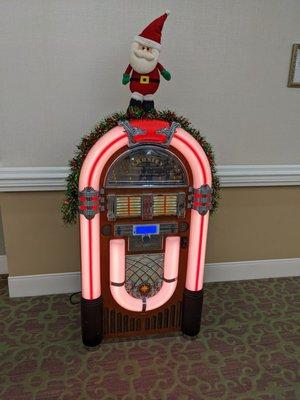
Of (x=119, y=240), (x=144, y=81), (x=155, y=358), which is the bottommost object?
(x=155, y=358)

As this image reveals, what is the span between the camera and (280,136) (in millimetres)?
2082

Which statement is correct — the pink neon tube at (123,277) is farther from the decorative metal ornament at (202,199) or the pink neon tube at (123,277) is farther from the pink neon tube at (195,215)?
the decorative metal ornament at (202,199)

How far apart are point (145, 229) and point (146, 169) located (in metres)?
0.28

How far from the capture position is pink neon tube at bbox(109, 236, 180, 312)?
1.55 meters

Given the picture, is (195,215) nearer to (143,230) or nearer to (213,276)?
(143,230)

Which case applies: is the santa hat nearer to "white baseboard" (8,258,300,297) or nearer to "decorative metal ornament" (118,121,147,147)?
"decorative metal ornament" (118,121,147,147)

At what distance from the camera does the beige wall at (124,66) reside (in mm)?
1680

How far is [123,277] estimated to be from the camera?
1.60 meters

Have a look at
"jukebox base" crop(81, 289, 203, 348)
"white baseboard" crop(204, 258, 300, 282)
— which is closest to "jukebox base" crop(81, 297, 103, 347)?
"jukebox base" crop(81, 289, 203, 348)

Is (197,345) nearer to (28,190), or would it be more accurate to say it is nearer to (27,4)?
(28,190)

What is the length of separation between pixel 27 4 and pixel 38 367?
1.75 m

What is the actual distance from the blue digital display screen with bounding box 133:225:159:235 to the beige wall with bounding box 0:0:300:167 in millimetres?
670

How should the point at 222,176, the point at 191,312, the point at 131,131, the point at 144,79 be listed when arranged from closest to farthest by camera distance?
the point at 131,131 → the point at 144,79 → the point at 191,312 → the point at 222,176

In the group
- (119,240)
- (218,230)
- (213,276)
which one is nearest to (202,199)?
(119,240)
